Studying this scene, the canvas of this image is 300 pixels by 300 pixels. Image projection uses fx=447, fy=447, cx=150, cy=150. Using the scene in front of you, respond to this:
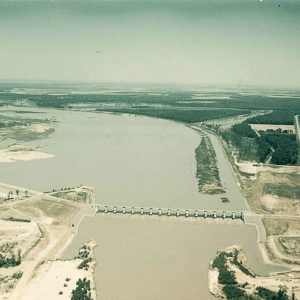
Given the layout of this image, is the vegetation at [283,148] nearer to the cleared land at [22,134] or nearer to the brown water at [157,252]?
the brown water at [157,252]

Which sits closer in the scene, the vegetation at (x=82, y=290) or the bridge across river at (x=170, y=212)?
the vegetation at (x=82, y=290)

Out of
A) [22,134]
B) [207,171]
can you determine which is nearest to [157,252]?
[207,171]

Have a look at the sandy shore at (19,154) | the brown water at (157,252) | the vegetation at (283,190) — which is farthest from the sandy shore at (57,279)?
the sandy shore at (19,154)

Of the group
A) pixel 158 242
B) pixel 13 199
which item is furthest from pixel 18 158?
pixel 158 242

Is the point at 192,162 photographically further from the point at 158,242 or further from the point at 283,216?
the point at 158,242

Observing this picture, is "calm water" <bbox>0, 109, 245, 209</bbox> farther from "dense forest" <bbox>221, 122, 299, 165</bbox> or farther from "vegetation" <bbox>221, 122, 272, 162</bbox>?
"dense forest" <bbox>221, 122, 299, 165</bbox>

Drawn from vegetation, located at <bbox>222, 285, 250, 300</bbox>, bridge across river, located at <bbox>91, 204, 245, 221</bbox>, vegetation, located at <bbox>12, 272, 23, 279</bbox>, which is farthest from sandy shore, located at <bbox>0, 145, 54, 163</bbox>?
vegetation, located at <bbox>222, 285, 250, 300</bbox>
